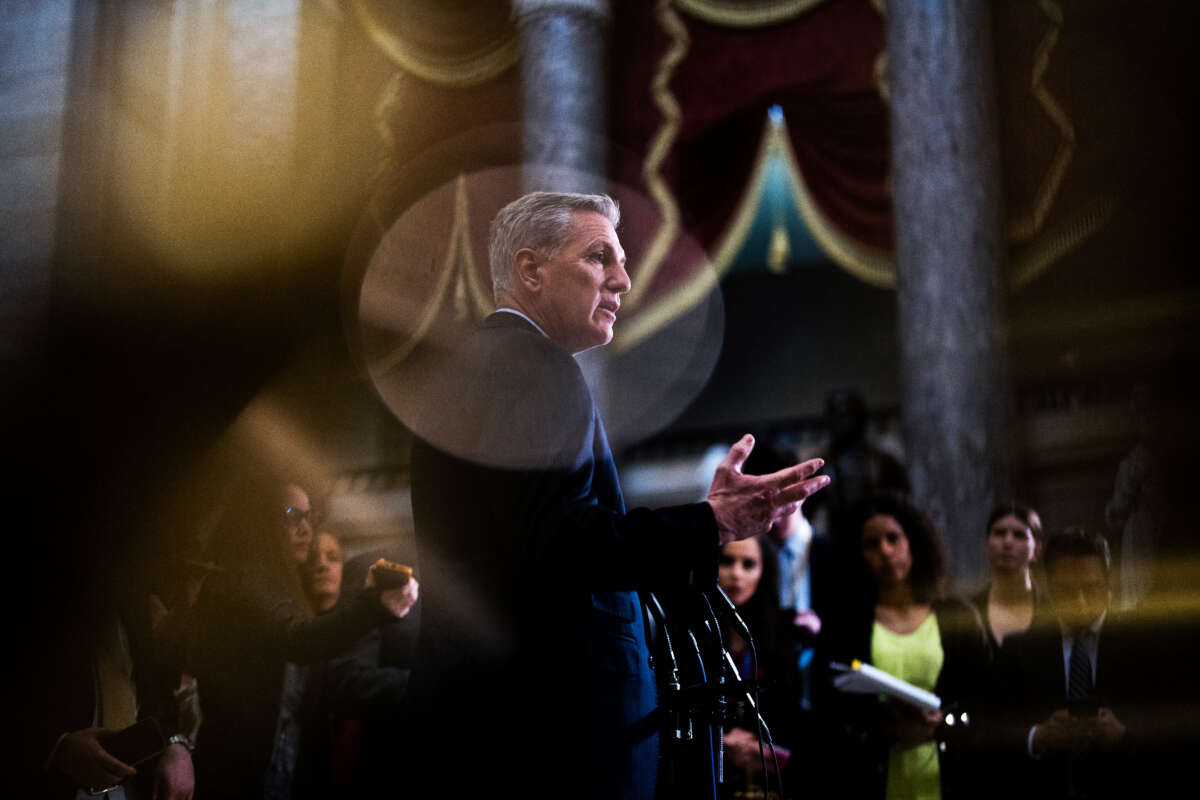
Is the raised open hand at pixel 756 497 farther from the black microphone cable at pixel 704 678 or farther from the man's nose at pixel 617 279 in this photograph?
the man's nose at pixel 617 279

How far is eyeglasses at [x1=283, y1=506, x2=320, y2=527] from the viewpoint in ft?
12.3

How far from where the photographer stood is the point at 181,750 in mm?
3010

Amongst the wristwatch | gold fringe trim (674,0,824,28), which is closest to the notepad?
the wristwatch

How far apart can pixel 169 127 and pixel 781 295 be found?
1395 cm

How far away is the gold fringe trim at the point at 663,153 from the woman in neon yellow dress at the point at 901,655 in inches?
183

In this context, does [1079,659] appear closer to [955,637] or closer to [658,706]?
[955,637]

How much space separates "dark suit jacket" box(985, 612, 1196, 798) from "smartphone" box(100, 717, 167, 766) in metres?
2.20

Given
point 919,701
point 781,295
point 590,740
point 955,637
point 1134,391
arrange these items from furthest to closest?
point 781,295
point 1134,391
point 955,637
point 919,701
point 590,740

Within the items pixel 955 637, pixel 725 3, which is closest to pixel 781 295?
pixel 725 3

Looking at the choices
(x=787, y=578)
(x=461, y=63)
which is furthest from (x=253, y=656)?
(x=461, y=63)

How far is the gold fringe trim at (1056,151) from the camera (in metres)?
6.86

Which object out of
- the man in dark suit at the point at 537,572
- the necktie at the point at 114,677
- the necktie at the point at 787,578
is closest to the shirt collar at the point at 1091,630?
the necktie at the point at 787,578

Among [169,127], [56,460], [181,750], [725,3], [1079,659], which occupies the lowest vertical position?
[181,750]

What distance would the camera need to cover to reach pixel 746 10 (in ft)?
27.2
